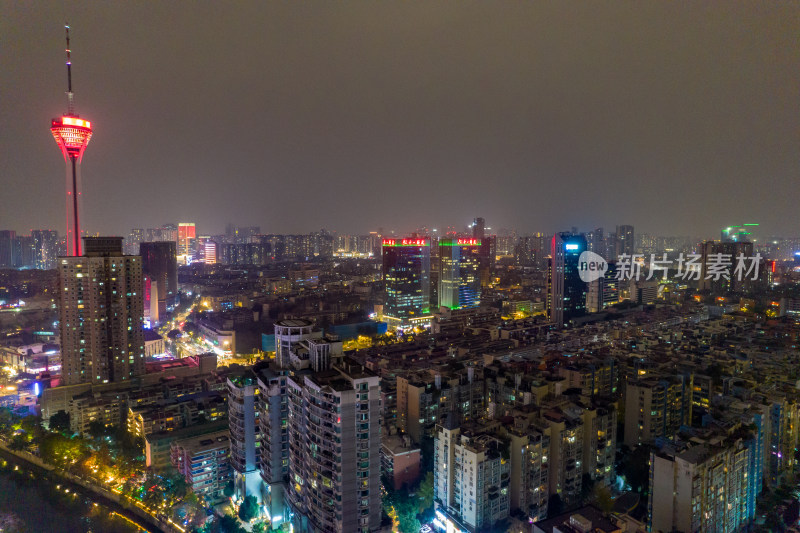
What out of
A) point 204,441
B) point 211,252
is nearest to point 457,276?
point 204,441

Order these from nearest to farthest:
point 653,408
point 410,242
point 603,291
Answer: point 653,408 → point 410,242 → point 603,291

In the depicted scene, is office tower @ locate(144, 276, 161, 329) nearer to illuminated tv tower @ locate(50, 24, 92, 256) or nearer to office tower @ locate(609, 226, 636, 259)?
illuminated tv tower @ locate(50, 24, 92, 256)

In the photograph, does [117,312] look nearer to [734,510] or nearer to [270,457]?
[270,457]

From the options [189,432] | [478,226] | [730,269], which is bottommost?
[189,432]

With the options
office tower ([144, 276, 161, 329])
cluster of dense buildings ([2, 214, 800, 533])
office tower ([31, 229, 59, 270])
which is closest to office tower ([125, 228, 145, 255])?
office tower ([31, 229, 59, 270])

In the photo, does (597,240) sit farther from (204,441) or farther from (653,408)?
(204,441)

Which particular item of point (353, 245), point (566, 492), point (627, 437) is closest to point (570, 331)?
point (627, 437)
